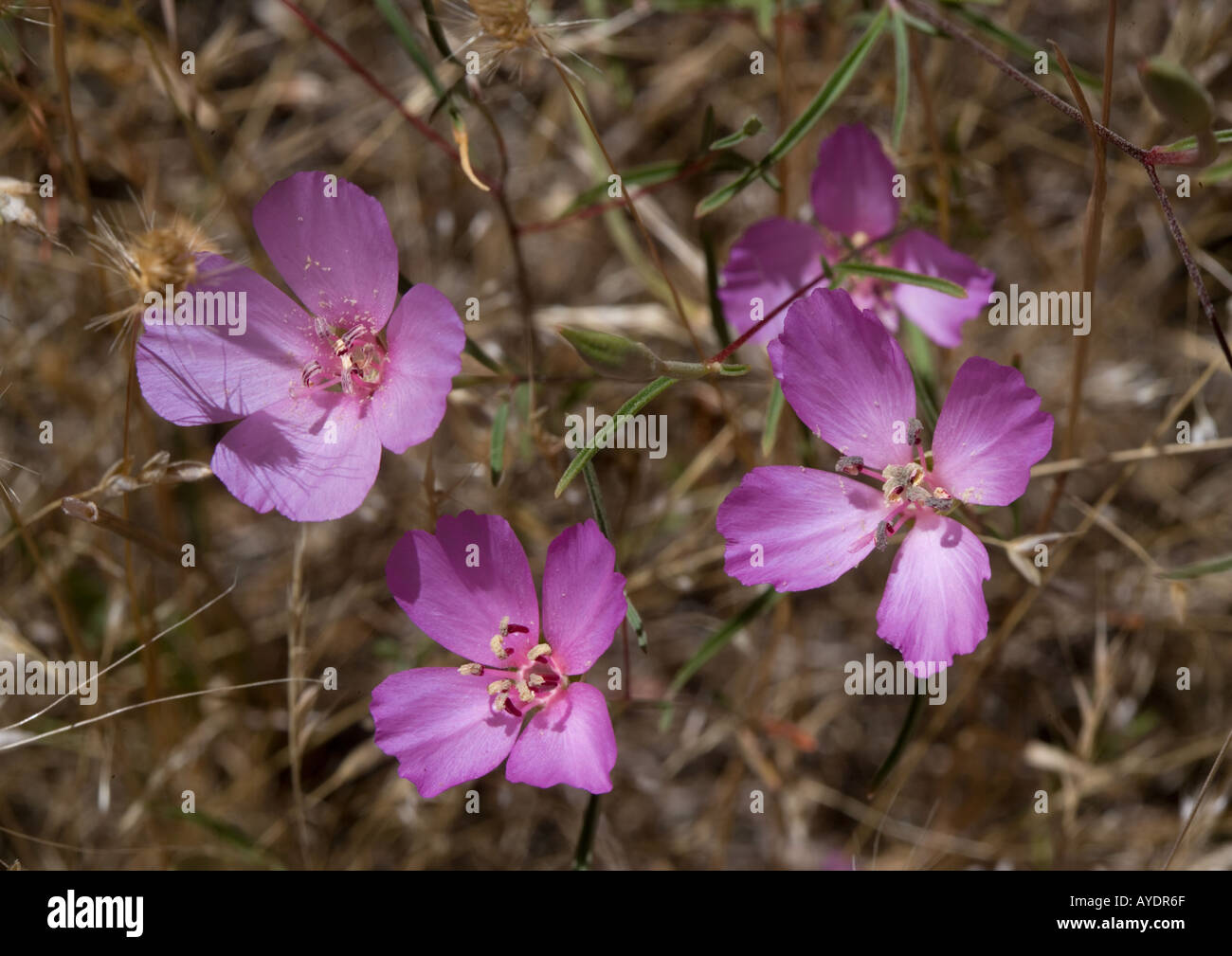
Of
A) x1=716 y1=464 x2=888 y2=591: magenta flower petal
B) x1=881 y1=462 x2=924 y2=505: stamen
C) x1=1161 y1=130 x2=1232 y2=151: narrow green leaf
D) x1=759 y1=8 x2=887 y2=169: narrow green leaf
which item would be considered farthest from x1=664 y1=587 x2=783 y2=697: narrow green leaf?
x1=1161 y1=130 x2=1232 y2=151: narrow green leaf

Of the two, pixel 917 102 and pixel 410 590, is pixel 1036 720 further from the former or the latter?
pixel 410 590

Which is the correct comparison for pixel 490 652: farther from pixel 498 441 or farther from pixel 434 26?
pixel 434 26

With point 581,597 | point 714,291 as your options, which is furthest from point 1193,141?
point 581,597

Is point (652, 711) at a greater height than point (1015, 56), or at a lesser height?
lesser

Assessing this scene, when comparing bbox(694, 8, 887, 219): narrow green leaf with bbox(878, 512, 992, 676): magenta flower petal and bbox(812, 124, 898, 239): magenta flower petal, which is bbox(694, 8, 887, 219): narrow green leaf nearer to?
bbox(812, 124, 898, 239): magenta flower petal
